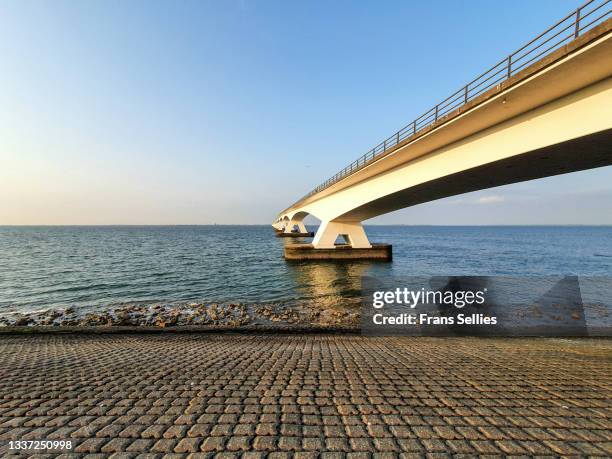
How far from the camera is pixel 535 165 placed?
38.1 feet

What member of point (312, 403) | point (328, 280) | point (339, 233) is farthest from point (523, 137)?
point (339, 233)

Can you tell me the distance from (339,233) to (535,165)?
70.3 feet

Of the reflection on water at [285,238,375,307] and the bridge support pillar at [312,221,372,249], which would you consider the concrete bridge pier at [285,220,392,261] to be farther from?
the reflection on water at [285,238,375,307]

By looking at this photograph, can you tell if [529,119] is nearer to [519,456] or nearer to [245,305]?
[519,456]

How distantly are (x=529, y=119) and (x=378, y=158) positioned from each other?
9652 millimetres

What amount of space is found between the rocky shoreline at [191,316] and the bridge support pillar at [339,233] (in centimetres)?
1728

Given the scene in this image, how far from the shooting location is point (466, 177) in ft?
47.7

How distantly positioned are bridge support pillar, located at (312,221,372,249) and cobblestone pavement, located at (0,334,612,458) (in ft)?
80.7

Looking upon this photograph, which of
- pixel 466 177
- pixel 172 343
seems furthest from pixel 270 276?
pixel 466 177

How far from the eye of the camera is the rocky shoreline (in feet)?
38.2

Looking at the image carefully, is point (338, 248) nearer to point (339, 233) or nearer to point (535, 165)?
point (339, 233)

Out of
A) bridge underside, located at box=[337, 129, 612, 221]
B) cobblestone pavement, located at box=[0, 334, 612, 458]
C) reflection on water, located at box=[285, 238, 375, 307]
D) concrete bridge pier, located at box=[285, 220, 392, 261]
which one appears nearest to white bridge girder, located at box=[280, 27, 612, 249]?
bridge underside, located at box=[337, 129, 612, 221]

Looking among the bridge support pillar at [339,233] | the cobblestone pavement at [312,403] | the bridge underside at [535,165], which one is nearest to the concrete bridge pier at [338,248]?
the bridge support pillar at [339,233]

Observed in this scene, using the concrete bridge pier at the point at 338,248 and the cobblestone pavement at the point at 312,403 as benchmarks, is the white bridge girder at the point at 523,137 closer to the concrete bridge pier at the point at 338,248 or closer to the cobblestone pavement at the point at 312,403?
the cobblestone pavement at the point at 312,403
